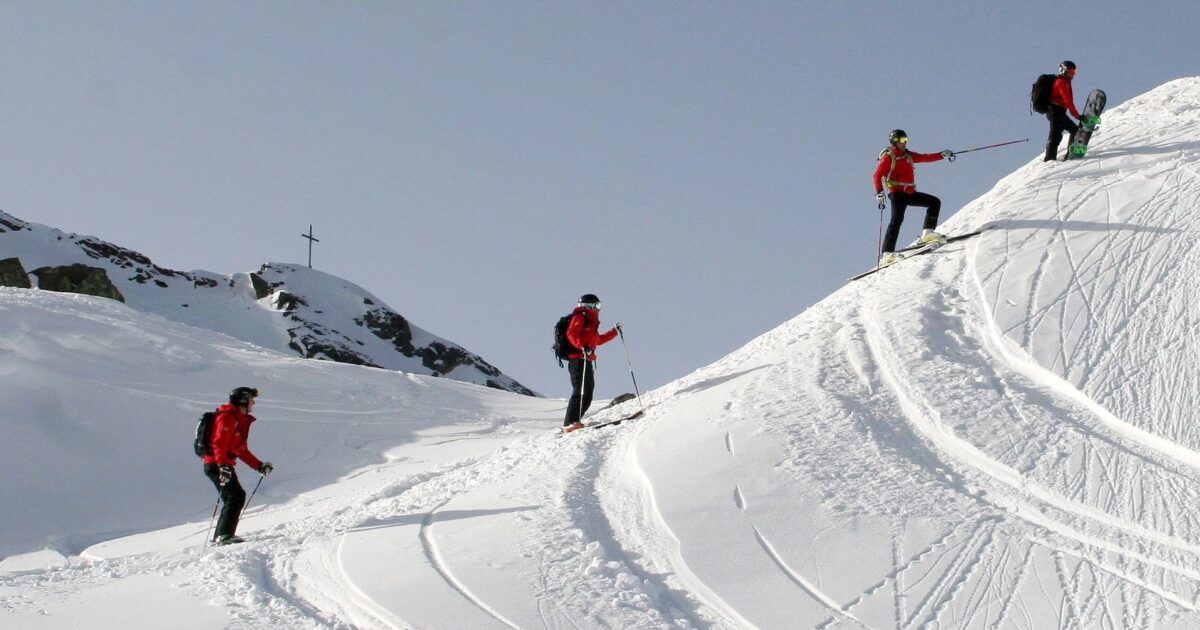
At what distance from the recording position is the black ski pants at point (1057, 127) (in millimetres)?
17109

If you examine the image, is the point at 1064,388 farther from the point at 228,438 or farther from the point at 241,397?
the point at 228,438

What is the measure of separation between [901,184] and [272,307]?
123 feet

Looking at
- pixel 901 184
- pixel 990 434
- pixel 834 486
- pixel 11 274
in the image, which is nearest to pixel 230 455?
pixel 834 486

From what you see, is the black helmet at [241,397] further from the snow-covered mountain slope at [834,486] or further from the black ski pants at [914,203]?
the black ski pants at [914,203]

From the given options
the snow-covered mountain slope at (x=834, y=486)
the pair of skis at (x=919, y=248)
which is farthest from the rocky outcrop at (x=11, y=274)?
the pair of skis at (x=919, y=248)

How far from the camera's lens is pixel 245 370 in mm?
19531

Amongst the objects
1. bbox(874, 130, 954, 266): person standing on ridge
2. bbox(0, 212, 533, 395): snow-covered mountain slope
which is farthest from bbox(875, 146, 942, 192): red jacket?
bbox(0, 212, 533, 395): snow-covered mountain slope

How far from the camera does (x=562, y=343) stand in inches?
546

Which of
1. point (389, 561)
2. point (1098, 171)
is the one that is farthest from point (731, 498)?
point (1098, 171)

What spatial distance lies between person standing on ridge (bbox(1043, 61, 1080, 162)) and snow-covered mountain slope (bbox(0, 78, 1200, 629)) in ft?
1.92

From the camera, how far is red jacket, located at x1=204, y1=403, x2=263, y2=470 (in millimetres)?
10977

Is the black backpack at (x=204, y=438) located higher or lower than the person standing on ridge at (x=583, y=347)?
lower

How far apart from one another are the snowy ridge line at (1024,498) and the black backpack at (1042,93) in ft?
24.6

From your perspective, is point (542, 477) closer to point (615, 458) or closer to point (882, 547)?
point (615, 458)
